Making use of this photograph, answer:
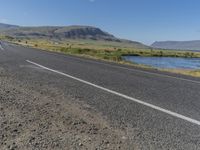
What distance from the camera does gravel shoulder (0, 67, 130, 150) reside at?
175 inches

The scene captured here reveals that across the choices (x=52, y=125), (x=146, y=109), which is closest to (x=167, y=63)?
(x=146, y=109)

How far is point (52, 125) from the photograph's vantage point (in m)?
5.35

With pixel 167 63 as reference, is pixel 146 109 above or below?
above

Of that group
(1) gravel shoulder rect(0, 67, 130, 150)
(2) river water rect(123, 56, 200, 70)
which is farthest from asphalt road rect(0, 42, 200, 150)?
(2) river water rect(123, 56, 200, 70)

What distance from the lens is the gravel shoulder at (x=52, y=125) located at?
4.44 meters

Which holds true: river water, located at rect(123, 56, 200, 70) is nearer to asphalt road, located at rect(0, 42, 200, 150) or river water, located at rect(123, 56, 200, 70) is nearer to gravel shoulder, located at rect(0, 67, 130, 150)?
asphalt road, located at rect(0, 42, 200, 150)

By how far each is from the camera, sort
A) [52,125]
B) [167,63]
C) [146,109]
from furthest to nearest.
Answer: [167,63], [146,109], [52,125]

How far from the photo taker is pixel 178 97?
8.58m

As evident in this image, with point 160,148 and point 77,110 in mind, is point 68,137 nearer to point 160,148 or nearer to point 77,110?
point 160,148

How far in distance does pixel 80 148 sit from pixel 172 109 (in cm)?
318

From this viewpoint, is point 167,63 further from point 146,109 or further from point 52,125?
point 52,125

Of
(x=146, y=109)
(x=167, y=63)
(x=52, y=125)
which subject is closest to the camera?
(x=52, y=125)

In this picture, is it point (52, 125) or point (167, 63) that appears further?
point (167, 63)

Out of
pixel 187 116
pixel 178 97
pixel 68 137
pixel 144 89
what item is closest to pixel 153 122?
pixel 187 116
